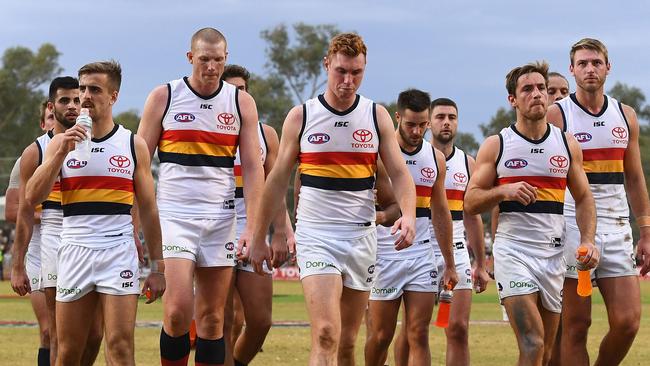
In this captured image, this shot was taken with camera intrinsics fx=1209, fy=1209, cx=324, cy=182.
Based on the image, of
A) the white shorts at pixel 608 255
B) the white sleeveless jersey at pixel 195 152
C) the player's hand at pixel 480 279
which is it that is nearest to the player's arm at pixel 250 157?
the white sleeveless jersey at pixel 195 152

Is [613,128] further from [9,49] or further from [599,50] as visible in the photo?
[9,49]

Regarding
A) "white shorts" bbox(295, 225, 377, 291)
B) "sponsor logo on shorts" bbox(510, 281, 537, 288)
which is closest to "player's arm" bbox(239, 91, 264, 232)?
"white shorts" bbox(295, 225, 377, 291)

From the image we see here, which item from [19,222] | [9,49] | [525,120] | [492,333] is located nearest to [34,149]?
[19,222]

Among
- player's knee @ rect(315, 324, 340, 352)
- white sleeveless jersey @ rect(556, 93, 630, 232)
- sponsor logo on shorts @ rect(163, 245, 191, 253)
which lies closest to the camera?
player's knee @ rect(315, 324, 340, 352)

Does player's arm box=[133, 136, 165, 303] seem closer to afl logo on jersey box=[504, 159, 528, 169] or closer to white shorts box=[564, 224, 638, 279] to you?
afl logo on jersey box=[504, 159, 528, 169]

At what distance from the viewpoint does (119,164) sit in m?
9.52

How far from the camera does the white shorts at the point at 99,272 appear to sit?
934 centimetres

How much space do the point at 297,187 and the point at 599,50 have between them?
10.9 feet

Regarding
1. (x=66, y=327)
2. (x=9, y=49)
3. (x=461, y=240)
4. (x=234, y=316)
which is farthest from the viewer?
(x=9, y=49)

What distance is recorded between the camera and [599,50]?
11.7m

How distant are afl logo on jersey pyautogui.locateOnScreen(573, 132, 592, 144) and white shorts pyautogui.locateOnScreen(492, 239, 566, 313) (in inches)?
55.1

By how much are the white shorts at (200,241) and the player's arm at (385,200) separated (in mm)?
1326

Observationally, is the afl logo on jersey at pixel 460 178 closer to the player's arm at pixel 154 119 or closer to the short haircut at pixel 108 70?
the player's arm at pixel 154 119

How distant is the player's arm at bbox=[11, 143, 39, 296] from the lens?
10961mm
